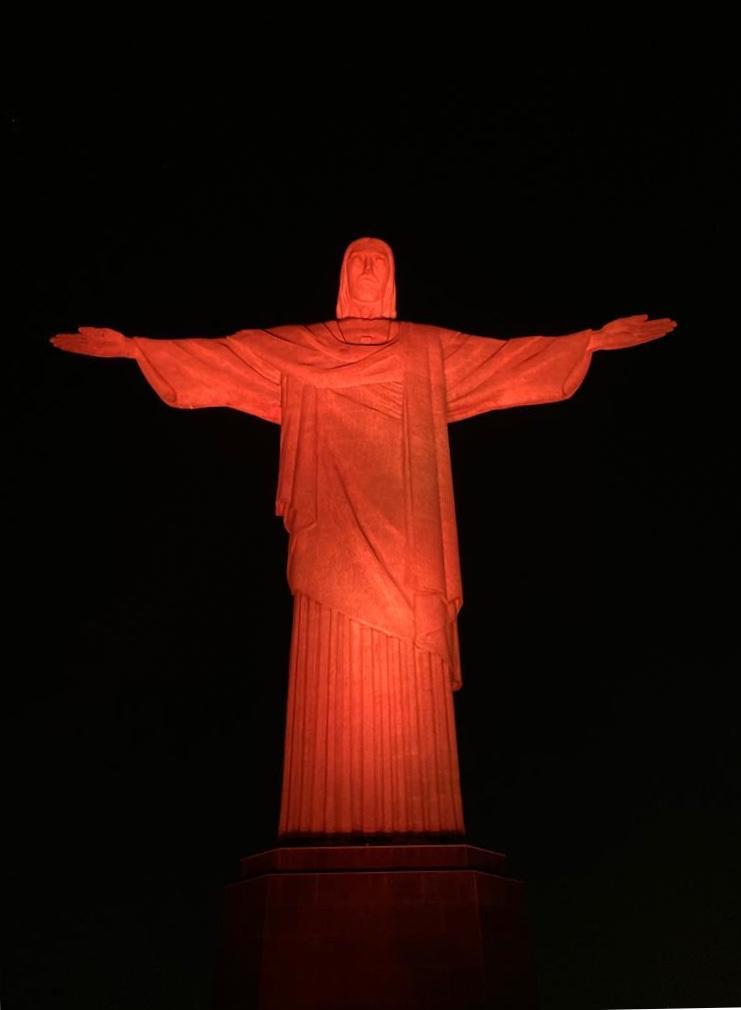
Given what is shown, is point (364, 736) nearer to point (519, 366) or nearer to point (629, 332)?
point (519, 366)

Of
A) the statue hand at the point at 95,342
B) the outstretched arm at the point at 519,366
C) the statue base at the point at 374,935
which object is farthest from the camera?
the outstretched arm at the point at 519,366

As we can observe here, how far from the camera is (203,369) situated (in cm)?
735

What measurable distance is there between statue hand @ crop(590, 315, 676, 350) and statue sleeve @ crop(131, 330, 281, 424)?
2525 mm

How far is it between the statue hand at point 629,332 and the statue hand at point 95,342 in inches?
142

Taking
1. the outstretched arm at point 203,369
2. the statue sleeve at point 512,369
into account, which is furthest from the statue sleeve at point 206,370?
the statue sleeve at point 512,369

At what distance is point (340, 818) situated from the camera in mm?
5668

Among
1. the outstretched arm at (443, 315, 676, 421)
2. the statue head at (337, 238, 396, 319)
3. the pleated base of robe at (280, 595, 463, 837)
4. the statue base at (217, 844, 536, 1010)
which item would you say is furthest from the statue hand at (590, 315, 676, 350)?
the statue base at (217, 844, 536, 1010)

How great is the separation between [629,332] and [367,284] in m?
2.16

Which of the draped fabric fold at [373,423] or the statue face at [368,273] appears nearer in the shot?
the draped fabric fold at [373,423]

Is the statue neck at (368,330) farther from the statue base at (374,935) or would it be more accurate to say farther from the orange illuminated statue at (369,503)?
the statue base at (374,935)

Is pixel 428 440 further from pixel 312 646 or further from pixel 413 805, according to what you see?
pixel 413 805

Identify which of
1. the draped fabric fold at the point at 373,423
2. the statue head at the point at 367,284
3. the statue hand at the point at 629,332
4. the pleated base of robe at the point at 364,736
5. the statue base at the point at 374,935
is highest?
the statue head at the point at 367,284

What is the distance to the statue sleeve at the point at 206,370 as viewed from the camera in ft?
23.9

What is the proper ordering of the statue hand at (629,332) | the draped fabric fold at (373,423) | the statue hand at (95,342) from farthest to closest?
the statue hand at (629,332) → the statue hand at (95,342) → the draped fabric fold at (373,423)
